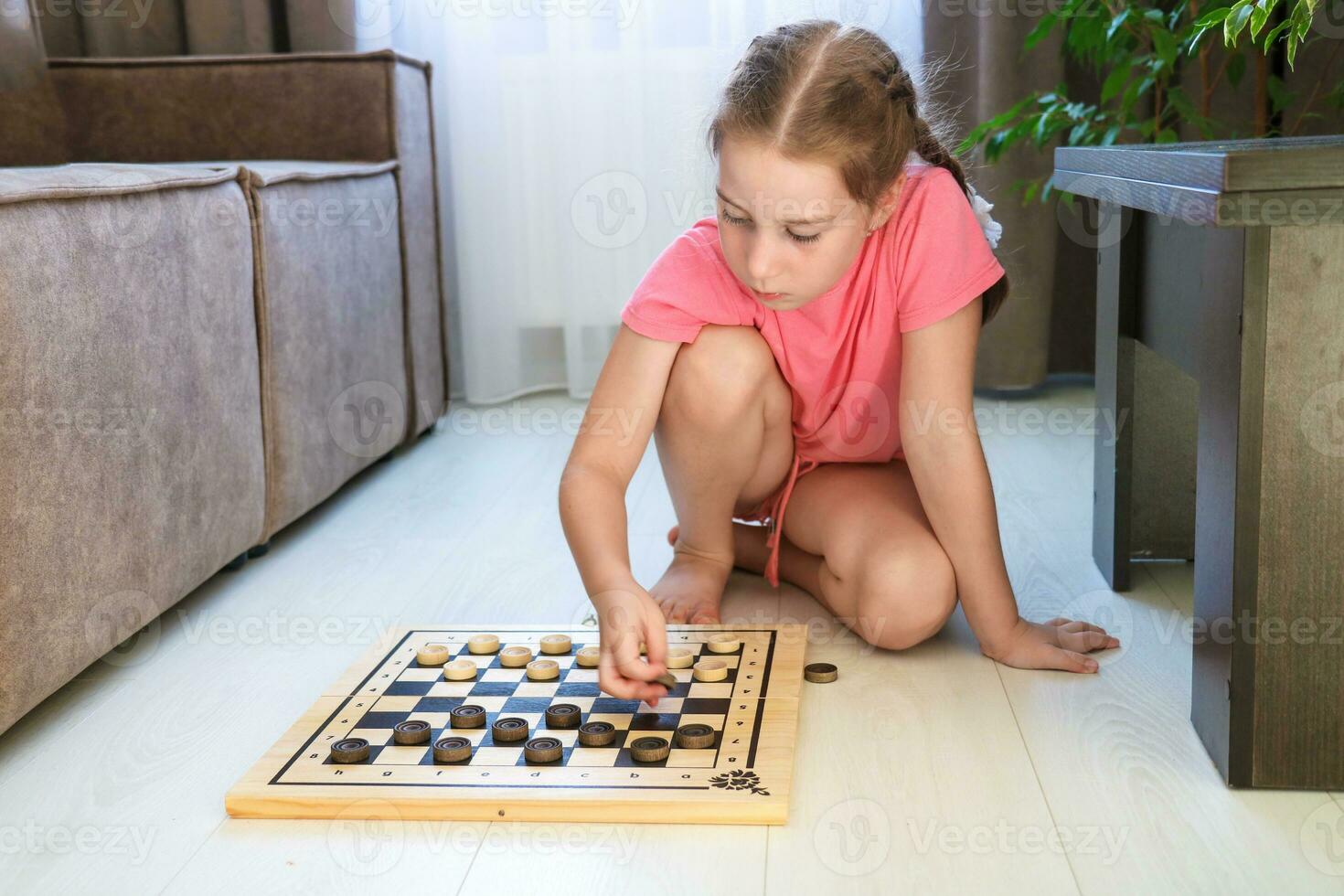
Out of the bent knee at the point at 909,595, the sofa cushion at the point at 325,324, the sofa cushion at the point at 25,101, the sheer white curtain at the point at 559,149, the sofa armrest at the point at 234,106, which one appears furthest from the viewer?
the sheer white curtain at the point at 559,149

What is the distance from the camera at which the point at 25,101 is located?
Answer: 6.28 ft

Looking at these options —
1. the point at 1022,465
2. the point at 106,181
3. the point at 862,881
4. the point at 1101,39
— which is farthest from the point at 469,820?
the point at 1101,39

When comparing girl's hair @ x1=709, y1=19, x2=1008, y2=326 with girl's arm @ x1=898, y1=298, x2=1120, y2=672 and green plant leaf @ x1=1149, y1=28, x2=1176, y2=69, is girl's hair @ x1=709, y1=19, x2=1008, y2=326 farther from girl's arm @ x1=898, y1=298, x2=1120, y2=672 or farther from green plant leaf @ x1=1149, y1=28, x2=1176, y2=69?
green plant leaf @ x1=1149, y1=28, x2=1176, y2=69

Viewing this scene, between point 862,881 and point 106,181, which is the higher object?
point 106,181

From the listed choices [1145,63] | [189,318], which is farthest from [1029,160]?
[189,318]

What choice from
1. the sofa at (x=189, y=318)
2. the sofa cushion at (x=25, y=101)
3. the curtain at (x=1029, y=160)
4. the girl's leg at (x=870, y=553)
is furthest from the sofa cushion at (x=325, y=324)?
the curtain at (x=1029, y=160)

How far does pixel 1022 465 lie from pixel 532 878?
1.23m

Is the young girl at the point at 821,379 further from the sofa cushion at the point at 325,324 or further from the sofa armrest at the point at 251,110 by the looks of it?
the sofa armrest at the point at 251,110

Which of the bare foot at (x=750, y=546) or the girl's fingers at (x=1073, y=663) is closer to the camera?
the girl's fingers at (x=1073, y=663)

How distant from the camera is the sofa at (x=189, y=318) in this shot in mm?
1066

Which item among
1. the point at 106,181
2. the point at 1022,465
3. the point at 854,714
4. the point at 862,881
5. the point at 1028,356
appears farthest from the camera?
the point at 1028,356

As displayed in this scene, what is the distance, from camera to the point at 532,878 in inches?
33.0

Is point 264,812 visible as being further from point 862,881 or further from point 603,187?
point 603,187

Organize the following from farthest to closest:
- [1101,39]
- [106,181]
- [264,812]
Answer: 1. [1101,39]
2. [106,181]
3. [264,812]
